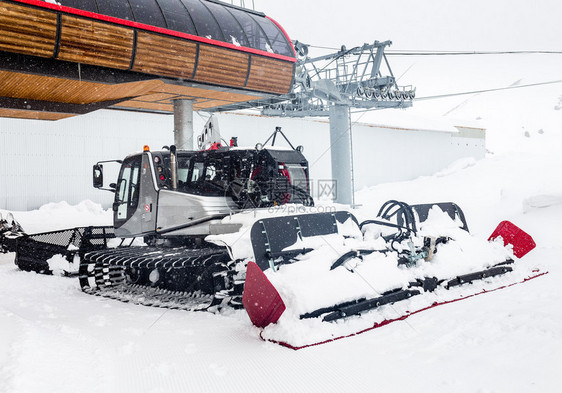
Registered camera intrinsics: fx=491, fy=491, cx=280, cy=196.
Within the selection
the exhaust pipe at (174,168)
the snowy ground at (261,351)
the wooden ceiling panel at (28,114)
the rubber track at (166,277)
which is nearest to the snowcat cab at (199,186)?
the exhaust pipe at (174,168)

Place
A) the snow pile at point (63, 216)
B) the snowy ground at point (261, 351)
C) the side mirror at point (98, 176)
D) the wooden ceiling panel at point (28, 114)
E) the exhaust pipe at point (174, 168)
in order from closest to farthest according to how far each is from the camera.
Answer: the snowy ground at point (261, 351)
the exhaust pipe at point (174, 168)
the side mirror at point (98, 176)
the wooden ceiling panel at point (28, 114)
the snow pile at point (63, 216)

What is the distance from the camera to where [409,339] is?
14.6ft

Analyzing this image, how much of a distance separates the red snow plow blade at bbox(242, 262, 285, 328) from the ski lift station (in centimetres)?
778

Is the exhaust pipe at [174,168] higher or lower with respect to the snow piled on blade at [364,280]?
higher

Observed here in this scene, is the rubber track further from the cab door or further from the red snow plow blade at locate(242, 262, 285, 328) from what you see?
the cab door

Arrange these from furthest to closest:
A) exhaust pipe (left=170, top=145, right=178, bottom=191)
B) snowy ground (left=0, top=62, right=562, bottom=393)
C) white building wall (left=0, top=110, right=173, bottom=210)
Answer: white building wall (left=0, top=110, right=173, bottom=210), exhaust pipe (left=170, top=145, right=178, bottom=191), snowy ground (left=0, top=62, right=562, bottom=393)

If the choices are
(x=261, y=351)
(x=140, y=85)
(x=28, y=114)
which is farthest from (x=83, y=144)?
(x=261, y=351)

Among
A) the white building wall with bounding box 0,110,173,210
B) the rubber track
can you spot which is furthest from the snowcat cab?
the white building wall with bounding box 0,110,173,210

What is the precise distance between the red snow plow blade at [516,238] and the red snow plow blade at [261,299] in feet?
14.6

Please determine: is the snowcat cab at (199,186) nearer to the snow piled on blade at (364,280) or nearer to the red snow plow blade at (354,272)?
the red snow plow blade at (354,272)

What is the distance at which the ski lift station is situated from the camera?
10.3 metres

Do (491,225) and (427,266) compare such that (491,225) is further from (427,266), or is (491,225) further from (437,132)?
(437,132)

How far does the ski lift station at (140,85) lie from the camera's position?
10.3 m

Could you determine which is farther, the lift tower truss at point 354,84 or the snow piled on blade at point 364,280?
the lift tower truss at point 354,84
